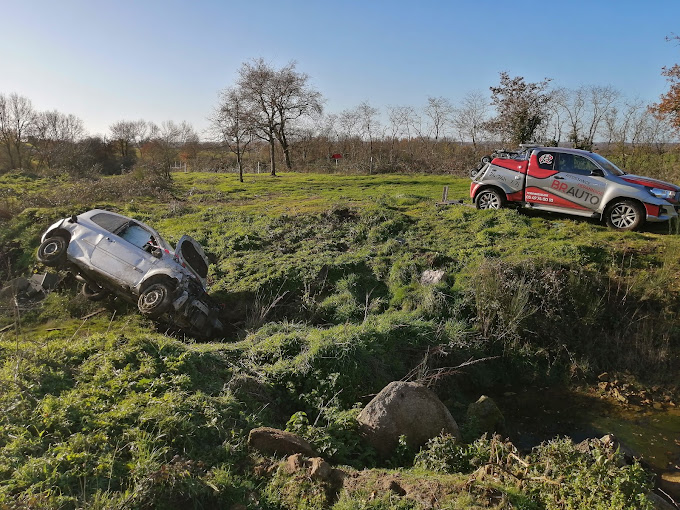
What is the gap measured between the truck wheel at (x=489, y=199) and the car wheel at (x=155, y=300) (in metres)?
9.06

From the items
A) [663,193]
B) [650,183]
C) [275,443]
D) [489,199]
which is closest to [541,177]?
[489,199]

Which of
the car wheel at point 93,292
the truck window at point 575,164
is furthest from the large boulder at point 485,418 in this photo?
the car wheel at point 93,292

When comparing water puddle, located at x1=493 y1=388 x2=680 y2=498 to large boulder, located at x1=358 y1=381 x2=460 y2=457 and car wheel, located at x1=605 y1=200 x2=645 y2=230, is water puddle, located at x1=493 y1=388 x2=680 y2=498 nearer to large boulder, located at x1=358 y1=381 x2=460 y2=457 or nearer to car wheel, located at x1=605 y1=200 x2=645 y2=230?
large boulder, located at x1=358 y1=381 x2=460 y2=457

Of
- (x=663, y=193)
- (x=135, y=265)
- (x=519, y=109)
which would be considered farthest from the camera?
(x=519, y=109)

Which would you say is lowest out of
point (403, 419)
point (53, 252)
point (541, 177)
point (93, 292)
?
point (403, 419)

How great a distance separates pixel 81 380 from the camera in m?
5.55

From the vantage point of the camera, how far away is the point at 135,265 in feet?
30.0

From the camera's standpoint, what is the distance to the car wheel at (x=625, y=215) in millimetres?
10820

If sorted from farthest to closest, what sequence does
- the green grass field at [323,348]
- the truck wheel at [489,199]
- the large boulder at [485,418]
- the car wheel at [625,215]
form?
1. the truck wheel at [489,199]
2. the car wheel at [625,215]
3. the large boulder at [485,418]
4. the green grass field at [323,348]

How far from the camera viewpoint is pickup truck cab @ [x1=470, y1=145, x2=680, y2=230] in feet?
35.1

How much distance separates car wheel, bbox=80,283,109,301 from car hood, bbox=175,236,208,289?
6.45 ft

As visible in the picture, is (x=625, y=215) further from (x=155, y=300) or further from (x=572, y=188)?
(x=155, y=300)

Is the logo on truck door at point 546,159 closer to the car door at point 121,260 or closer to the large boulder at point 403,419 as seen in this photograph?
the large boulder at point 403,419

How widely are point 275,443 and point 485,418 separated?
3.25 metres
